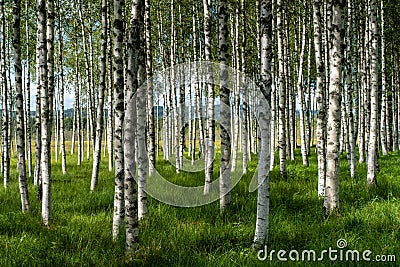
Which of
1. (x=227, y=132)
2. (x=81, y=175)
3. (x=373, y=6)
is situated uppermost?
(x=373, y=6)

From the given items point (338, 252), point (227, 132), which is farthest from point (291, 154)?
point (338, 252)

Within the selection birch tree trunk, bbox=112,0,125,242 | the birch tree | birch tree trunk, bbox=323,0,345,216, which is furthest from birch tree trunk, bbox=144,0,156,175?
birch tree trunk, bbox=323,0,345,216

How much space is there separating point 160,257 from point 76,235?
66.2 inches

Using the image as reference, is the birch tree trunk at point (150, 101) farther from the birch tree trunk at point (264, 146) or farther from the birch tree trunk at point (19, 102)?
the birch tree trunk at point (264, 146)

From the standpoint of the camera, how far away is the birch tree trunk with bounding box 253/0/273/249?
5.39 metres

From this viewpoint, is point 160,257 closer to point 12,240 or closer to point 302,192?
point 12,240

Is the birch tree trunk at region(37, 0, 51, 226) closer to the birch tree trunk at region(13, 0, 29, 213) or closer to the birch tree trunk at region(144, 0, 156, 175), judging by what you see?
the birch tree trunk at region(13, 0, 29, 213)

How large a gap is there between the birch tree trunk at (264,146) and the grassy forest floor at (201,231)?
0.29m

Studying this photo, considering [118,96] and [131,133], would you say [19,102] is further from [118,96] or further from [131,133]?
[131,133]

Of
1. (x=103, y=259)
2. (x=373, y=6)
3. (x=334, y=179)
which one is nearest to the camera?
(x=103, y=259)

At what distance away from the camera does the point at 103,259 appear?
5.03 metres

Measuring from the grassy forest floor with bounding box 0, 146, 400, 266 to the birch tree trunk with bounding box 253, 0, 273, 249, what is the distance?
29 centimetres

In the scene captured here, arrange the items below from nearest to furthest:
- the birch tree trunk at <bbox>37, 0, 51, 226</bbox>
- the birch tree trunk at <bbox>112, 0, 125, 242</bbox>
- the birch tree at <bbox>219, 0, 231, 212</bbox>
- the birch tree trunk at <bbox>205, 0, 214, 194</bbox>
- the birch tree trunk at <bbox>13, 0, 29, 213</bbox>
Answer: the birch tree trunk at <bbox>112, 0, 125, 242</bbox>, the birch tree trunk at <bbox>37, 0, 51, 226</bbox>, the birch tree at <bbox>219, 0, 231, 212</bbox>, the birch tree trunk at <bbox>13, 0, 29, 213</bbox>, the birch tree trunk at <bbox>205, 0, 214, 194</bbox>

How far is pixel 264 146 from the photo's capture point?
212 inches
